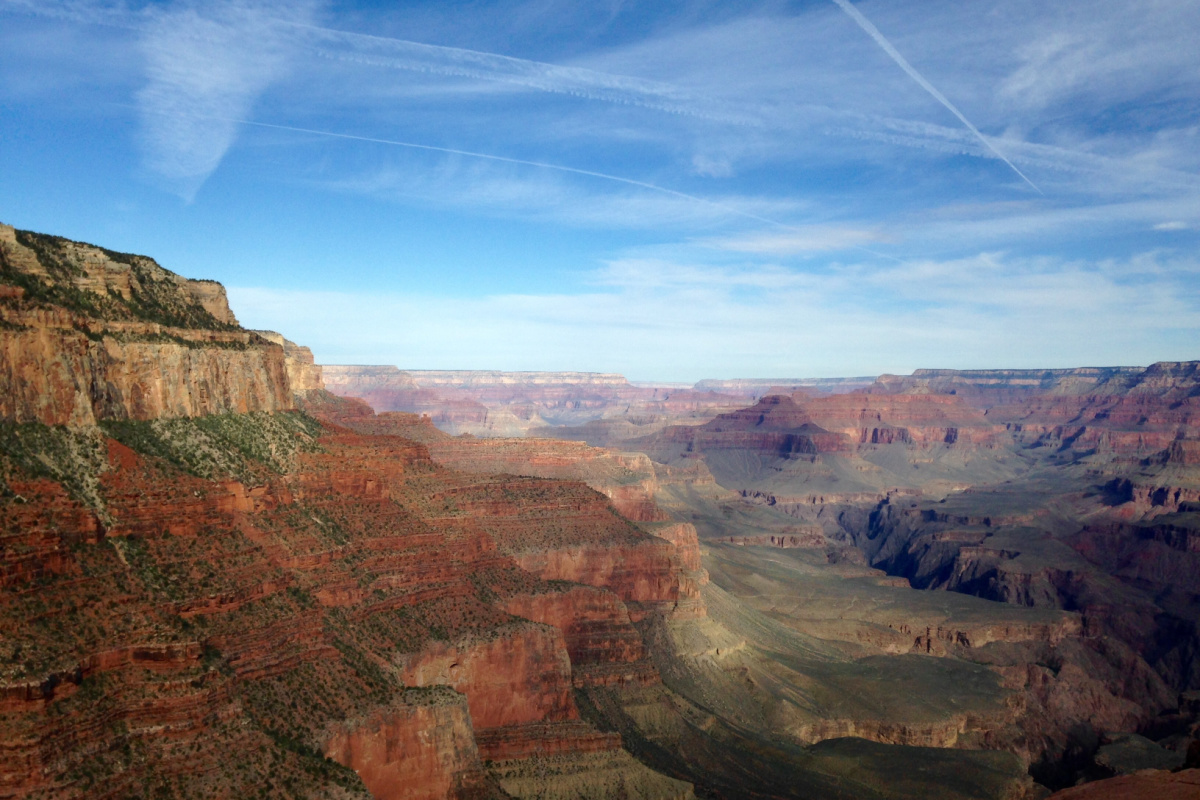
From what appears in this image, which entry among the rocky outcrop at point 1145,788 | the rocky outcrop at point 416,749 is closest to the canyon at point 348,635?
the rocky outcrop at point 416,749

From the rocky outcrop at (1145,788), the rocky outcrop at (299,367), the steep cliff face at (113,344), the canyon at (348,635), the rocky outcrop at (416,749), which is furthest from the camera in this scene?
the rocky outcrop at (299,367)

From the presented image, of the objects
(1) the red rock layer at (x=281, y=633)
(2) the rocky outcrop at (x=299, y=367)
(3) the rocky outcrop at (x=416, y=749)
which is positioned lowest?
(3) the rocky outcrop at (x=416, y=749)

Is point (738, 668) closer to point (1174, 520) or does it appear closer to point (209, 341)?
point (209, 341)

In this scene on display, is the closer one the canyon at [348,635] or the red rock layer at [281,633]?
the red rock layer at [281,633]

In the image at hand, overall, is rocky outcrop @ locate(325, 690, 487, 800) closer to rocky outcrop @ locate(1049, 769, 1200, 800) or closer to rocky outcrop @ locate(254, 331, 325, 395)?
rocky outcrop @ locate(1049, 769, 1200, 800)

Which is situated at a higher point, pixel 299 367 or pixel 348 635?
pixel 299 367

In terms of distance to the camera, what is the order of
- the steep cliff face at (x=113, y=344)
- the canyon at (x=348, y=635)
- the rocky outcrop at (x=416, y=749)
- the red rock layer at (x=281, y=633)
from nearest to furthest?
1. the red rock layer at (x=281, y=633)
2. the canyon at (x=348, y=635)
3. the steep cliff face at (x=113, y=344)
4. the rocky outcrop at (x=416, y=749)

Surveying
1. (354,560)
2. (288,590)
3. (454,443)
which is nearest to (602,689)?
(354,560)

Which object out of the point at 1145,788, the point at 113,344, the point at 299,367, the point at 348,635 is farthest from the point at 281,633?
the point at 299,367

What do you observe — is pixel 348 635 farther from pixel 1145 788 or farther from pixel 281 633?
pixel 1145 788

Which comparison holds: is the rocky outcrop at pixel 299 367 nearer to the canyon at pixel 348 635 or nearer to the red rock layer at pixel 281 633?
the canyon at pixel 348 635
